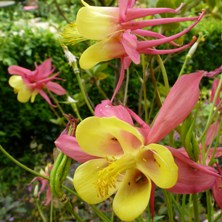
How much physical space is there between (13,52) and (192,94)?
325cm

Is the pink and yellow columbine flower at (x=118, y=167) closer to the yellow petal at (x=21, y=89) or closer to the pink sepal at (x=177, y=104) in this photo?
the pink sepal at (x=177, y=104)

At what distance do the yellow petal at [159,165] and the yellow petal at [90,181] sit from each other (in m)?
0.04

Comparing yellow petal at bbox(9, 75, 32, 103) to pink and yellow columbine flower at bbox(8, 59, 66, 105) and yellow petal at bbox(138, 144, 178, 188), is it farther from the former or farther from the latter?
yellow petal at bbox(138, 144, 178, 188)

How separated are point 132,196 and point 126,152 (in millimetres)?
52

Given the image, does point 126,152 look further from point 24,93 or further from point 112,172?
point 24,93

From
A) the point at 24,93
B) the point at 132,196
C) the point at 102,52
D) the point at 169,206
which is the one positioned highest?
the point at 102,52

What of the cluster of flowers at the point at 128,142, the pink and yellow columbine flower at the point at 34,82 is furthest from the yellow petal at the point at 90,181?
the pink and yellow columbine flower at the point at 34,82

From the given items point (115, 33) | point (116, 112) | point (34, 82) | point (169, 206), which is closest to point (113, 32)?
point (115, 33)

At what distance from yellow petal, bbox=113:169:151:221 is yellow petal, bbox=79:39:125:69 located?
0.14 metres

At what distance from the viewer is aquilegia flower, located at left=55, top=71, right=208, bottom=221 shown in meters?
0.52

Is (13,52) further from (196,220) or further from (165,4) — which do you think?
(196,220)

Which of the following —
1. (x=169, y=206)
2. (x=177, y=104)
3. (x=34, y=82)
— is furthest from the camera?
(x=34, y=82)

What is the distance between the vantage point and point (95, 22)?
0.59m

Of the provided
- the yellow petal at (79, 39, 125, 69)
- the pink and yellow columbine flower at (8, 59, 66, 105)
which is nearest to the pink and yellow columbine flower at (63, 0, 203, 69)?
the yellow petal at (79, 39, 125, 69)
